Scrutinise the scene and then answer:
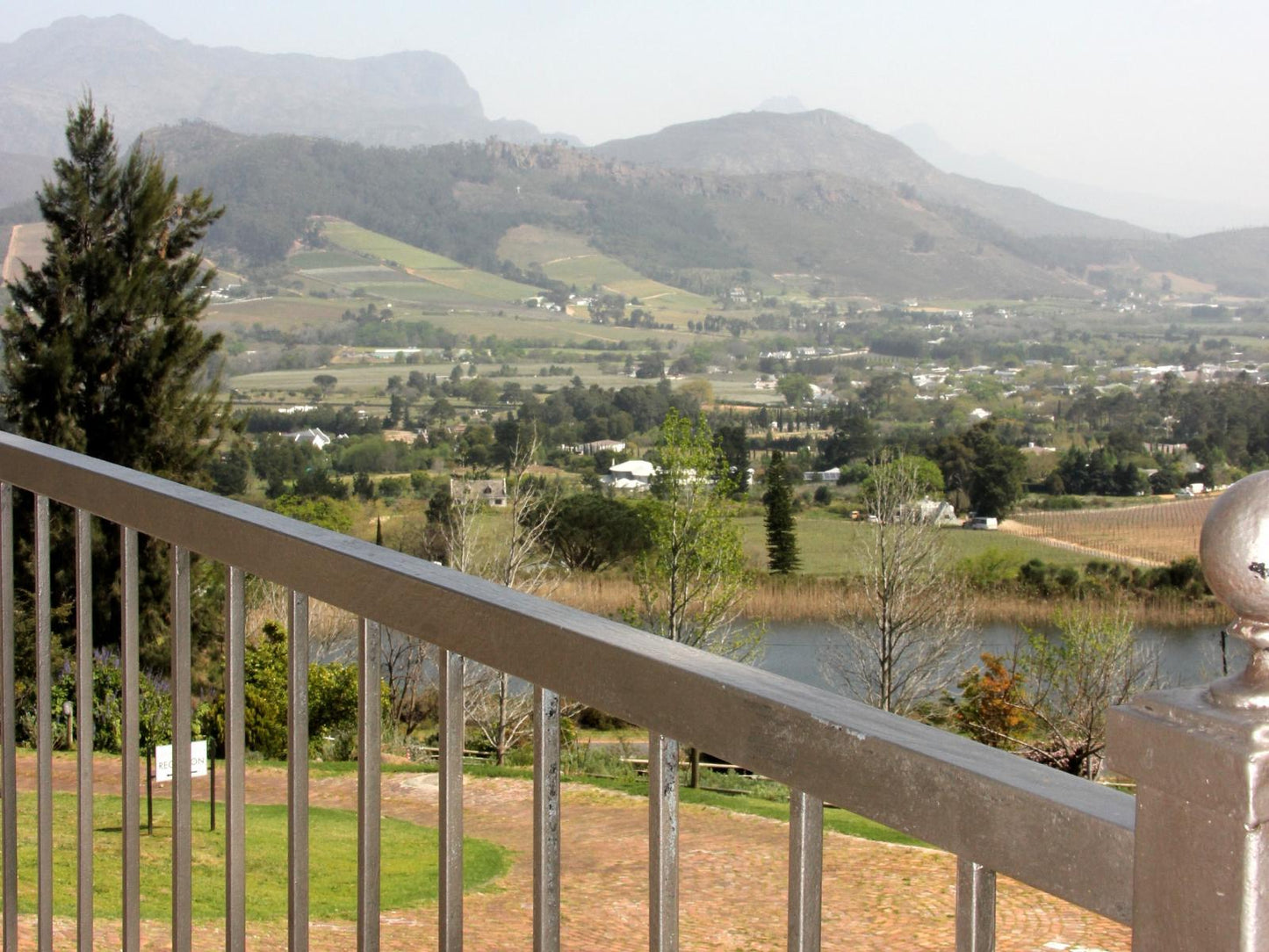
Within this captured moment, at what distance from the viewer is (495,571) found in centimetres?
2389

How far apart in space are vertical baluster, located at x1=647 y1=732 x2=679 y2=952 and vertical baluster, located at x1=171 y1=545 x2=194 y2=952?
1.76ft

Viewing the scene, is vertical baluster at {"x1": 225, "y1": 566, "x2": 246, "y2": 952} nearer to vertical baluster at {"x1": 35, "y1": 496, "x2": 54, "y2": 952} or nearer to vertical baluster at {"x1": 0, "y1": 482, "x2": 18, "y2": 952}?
vertical baluster at {"x1": 35, "y1": 496, "x2": 54, "y2": 952}

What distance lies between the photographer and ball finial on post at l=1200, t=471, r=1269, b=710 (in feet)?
1.34

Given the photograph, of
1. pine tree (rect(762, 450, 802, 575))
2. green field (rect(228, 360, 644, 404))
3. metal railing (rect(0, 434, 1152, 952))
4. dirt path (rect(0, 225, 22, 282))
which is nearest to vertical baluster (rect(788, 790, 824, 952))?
metal railing (rect(0, 434, 1152, 952))

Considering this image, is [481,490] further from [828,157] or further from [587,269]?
[828,157]

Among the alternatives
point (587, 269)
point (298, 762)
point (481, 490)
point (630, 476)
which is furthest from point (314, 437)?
point (298, 762)

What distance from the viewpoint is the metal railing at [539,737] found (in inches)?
19.5

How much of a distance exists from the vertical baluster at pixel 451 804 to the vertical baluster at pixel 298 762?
16 centimetres

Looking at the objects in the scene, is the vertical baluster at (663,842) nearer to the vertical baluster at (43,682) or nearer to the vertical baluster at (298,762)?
the vertical baluster at (298,762)

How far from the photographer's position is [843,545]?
114ft

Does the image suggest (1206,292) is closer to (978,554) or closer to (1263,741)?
(978,554)

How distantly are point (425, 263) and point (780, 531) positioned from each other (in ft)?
120

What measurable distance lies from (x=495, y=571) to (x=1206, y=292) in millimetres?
54917

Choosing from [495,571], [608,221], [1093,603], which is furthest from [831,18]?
[495,571]
